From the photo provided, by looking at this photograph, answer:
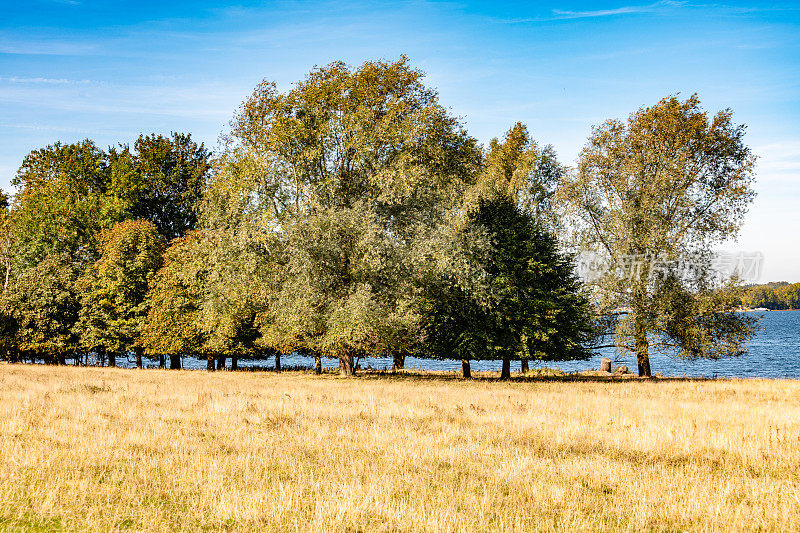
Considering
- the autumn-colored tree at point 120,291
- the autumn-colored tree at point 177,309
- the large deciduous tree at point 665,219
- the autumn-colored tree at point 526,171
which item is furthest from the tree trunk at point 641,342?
the autumn-colored tree at point 120,291

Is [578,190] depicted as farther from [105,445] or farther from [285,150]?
[105,445]

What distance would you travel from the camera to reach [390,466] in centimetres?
1050

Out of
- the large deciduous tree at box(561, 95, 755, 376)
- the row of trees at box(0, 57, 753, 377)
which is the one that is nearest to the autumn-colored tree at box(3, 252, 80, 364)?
the row of trees at box(0, 57, 753, 377)

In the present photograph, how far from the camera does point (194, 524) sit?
24.8 feet

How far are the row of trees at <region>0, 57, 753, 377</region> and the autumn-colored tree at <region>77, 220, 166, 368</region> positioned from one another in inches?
173

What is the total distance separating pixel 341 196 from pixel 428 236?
575cm

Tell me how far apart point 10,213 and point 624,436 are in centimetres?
5997

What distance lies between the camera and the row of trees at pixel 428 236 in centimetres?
2920

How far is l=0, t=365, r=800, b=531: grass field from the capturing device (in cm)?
785

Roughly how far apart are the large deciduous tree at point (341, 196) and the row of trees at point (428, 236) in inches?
4.4

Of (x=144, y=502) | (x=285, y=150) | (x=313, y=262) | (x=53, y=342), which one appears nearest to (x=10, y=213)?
(x=53, y=342)

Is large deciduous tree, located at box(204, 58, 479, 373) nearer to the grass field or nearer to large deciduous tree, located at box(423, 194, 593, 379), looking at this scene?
large deciduous tree, located at box(423, 194, 593, 379)

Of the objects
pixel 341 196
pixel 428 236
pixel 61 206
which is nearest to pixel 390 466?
pixel 428 236

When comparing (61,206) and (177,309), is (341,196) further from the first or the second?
(61,206)
